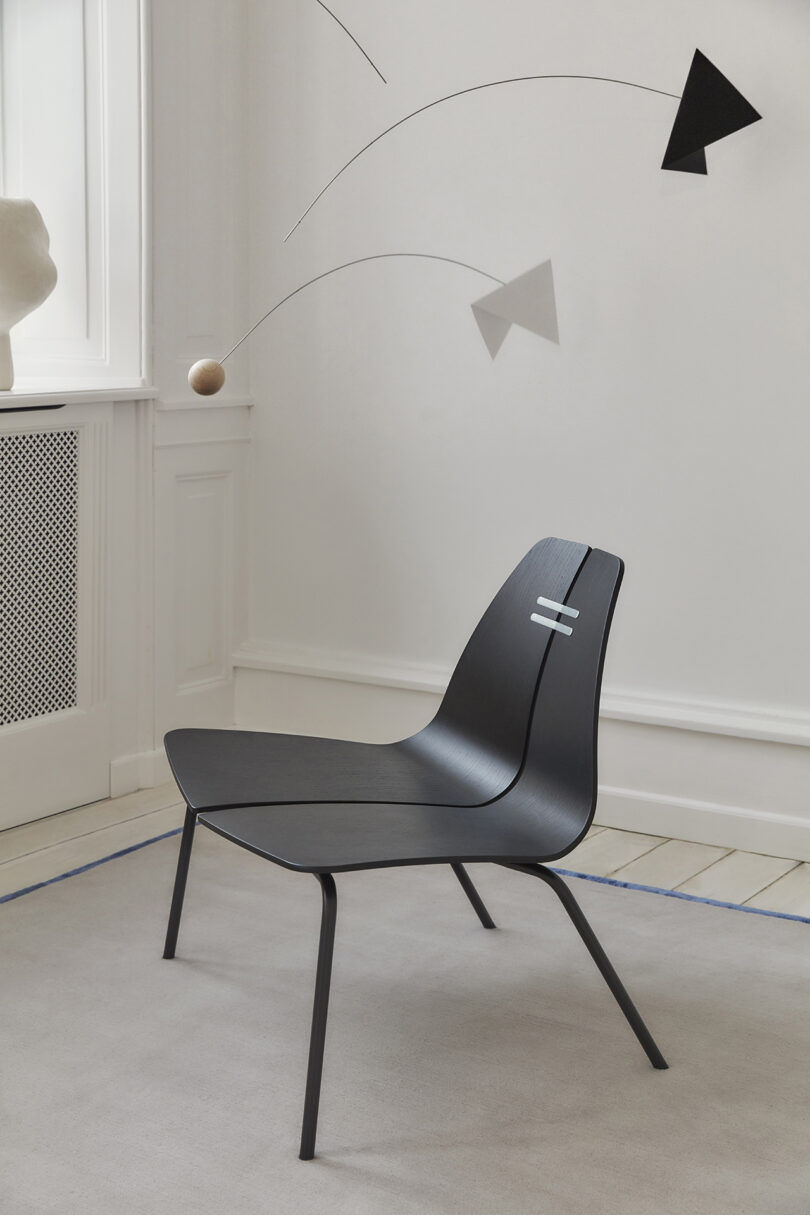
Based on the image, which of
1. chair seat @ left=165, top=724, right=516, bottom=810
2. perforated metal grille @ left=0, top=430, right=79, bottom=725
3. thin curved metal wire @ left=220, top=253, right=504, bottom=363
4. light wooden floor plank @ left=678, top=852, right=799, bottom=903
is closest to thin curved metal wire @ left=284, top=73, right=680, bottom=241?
thin curved metal wire @ left=220, top=253, right=504, bottom=363

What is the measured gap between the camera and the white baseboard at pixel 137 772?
3133 millimetres

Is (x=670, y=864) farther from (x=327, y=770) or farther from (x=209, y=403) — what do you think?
(x=209, y=403)

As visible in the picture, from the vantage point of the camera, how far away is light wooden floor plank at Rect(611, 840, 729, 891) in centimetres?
269

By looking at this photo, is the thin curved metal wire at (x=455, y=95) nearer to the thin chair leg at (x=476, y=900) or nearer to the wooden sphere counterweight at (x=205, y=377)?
the wooden sphere counterweight at (x=205, y=377)

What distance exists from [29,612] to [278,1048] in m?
1.28

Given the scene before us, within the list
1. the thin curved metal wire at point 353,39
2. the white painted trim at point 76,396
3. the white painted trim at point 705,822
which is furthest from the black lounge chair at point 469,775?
the thin curved metal wire at point 353,39

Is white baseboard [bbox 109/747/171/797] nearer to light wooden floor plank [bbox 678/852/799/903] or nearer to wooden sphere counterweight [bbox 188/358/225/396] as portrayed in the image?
wooden sphere counterweight [bbox 188/358/225/396]

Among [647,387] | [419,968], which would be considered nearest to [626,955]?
[419,968]

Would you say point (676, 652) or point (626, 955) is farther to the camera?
point (676, 652)

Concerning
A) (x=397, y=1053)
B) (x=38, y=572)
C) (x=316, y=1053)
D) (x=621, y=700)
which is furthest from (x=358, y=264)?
(x=316, y=1053)

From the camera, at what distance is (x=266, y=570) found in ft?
11.5

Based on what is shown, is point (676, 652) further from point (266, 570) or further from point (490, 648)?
point (266, 570)

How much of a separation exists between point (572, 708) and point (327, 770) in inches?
15.5

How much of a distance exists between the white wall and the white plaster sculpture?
2.14ft
